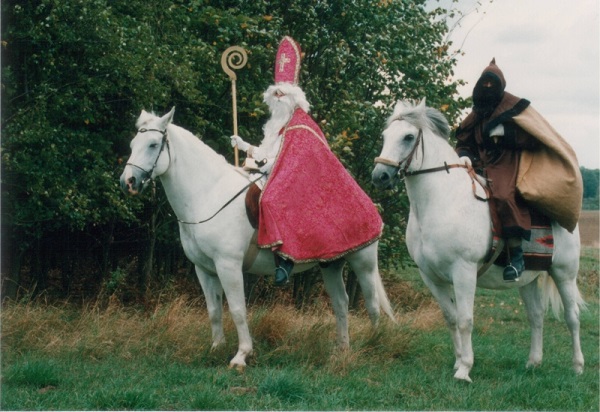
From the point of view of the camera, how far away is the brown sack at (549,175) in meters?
7.43

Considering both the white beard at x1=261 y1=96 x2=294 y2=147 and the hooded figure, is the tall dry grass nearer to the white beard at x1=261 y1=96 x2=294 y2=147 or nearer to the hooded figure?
the hooded figure

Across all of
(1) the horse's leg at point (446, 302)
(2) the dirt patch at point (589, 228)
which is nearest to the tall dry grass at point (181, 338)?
(1) the horse's leg at point (446, 302)

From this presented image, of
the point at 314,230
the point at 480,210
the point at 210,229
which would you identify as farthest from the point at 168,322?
the point at 480,210

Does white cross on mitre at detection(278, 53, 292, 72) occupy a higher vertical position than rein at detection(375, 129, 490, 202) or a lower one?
higher

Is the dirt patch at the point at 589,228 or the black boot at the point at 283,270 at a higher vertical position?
the black boot at the point at 283,270

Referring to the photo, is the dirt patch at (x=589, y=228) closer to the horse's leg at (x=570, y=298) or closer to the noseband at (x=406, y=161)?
the horse's leg at (x=570, y=298)

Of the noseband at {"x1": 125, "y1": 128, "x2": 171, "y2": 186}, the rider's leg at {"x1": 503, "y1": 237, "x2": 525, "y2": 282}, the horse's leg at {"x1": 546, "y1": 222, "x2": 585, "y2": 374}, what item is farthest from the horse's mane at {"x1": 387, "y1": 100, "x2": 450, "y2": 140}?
the noseband at {"x1": 125, "y1": 128, "x2": 171, "y2": 186}

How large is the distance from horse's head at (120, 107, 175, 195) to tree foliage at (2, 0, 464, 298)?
2.32 m

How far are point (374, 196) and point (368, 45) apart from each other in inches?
103

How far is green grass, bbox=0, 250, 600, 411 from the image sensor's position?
20.2 ft

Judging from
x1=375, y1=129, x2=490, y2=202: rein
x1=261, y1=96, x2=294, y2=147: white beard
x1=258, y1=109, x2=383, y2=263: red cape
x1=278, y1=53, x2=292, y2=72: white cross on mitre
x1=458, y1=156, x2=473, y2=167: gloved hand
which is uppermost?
x1=278, y1=53, x2=292, y2=72: white cross on mitre

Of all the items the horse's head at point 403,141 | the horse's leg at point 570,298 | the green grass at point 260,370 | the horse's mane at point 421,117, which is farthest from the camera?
the horse's leg at point 570,298

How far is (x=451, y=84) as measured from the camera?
13273 mm

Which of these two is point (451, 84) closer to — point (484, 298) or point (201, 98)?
point (201, 98)
